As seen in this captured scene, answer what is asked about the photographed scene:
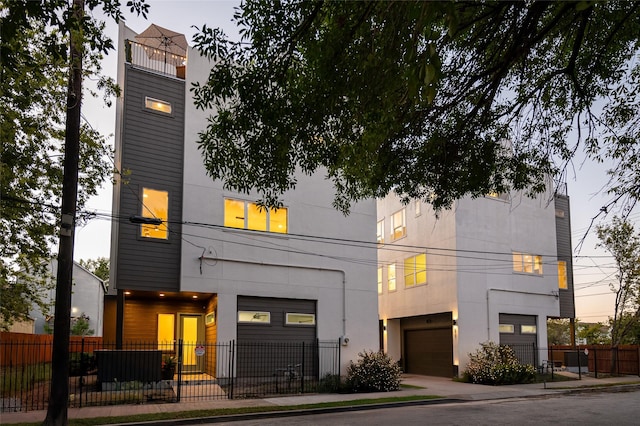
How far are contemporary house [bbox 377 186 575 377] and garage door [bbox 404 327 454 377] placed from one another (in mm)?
45

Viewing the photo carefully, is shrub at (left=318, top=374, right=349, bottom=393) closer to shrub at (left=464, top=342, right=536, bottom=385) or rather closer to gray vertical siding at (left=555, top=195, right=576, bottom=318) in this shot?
shrub at (left=464, top=342, right=536, bottom=385)

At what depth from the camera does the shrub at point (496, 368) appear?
870 inches

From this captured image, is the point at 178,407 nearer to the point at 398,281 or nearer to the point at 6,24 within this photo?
the point at 6,24

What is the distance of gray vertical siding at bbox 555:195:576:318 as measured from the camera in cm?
2836

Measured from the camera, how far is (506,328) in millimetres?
25891

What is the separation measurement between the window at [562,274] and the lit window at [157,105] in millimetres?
20525

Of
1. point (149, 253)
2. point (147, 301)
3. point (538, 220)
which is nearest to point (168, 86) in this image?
point (149, 253)

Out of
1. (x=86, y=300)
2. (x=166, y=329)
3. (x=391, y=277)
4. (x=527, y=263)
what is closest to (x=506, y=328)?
(x=527, y=263)

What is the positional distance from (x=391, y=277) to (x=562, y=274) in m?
8.63

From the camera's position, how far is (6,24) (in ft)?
21.8

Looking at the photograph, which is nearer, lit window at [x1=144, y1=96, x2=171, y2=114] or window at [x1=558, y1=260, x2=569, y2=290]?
lit window at [x1=144, y1=96, x2=171, y2=114]

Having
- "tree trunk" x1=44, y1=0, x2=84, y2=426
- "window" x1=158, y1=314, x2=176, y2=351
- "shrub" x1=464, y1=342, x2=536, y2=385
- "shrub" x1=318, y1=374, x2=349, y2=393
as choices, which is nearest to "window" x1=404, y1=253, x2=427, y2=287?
"shrub" x1=464, y1=342, x2=536, y2=385

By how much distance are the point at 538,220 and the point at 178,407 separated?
65.7 feet

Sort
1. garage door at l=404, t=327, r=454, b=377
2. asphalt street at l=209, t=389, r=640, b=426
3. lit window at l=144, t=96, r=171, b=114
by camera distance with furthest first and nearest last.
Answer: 1. garage door at l=404, t=327, r=454, b=377
2. lit window at l=144, t=96, r=171, b=114
3. asphalt street at l=209, t=389, r=640, b=426
